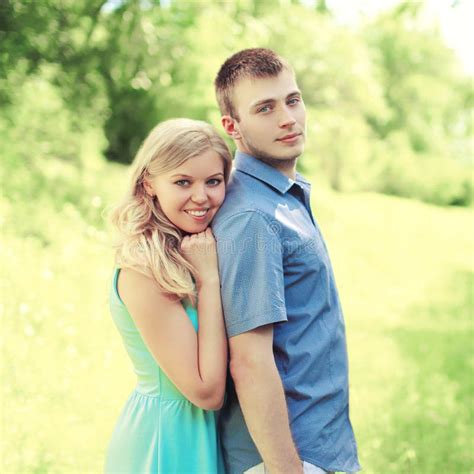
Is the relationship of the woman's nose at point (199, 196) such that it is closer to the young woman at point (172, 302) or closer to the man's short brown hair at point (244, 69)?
the young woman at point (172, 302)

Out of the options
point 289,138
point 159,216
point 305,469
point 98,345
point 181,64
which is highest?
point 181,64

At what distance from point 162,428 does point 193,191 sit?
2.27ft

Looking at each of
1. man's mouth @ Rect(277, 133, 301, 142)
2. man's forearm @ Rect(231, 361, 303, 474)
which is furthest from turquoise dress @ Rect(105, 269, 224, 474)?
man's mouth @ Rect(277, 133, 301, 142)

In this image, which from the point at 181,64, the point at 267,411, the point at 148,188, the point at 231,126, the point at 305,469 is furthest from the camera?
the point at 181,64

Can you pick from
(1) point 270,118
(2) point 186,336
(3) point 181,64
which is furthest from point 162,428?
(3) point 181,64

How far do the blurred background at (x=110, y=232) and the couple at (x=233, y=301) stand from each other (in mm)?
1899

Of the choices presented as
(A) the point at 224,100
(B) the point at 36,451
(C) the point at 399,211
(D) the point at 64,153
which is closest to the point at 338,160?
(C) the point at 399,211

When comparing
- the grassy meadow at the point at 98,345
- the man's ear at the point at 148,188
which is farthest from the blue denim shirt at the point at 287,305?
the grassy meadow at the point at 98,345

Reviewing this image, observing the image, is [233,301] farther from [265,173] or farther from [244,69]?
[244,69]

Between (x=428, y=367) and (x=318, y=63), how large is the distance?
24.8ft

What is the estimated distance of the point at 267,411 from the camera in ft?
6.17

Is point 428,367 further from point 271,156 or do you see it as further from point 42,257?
point 271,156

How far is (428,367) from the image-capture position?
20.6 ft

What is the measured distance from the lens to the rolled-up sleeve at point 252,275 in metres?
1.88
